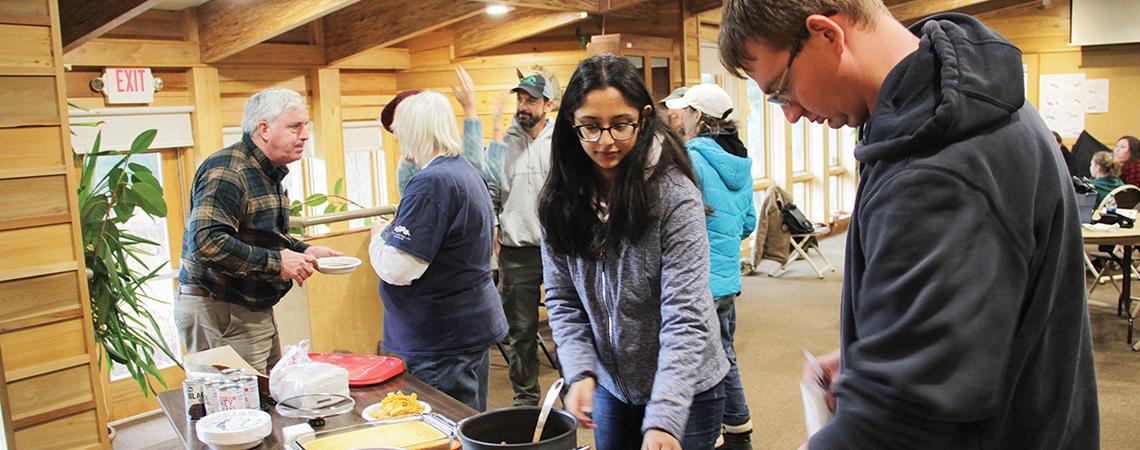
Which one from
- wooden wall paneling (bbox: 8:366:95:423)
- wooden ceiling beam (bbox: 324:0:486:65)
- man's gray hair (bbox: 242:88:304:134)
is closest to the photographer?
wooden wall paneling (bbox: 8:366:95:423)

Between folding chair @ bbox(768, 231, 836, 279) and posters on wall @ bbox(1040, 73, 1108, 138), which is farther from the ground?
posters on wall @ bbox(1040, 73, 1108, 138)

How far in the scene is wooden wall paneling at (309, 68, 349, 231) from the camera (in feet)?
19.9

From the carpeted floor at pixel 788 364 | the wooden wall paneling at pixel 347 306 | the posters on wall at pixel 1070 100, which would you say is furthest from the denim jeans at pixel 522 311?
the posters on wall at pixel 1070 100

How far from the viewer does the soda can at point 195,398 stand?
1967mm

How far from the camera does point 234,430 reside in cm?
178

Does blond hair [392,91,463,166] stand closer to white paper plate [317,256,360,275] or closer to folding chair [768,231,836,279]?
white paper plate [317,256,360,275]

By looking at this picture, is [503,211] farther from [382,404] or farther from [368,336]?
[382,404]

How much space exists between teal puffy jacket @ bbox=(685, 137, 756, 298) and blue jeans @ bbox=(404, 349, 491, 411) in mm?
1041

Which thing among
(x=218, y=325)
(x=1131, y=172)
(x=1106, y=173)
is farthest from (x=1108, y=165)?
(x=218, y=325)

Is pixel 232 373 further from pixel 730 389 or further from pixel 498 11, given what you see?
pixel 498 11

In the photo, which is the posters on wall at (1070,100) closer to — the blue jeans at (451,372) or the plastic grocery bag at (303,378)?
the blue jeans at (451,372)

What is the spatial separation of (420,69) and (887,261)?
21.4 feet

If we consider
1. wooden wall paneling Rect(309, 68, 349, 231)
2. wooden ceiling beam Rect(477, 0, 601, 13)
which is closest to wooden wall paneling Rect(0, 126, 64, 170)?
wooden ceiling beam Rect(477, 0, 601, 13)

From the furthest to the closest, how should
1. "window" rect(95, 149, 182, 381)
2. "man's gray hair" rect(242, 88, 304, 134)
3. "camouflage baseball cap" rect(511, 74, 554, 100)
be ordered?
"window" rect(95, 149, 182, 381), "camouflage baseball cap" rect(511, 74, 554, 100), "man's gray hair" rect(242, 88, 304, 134)
